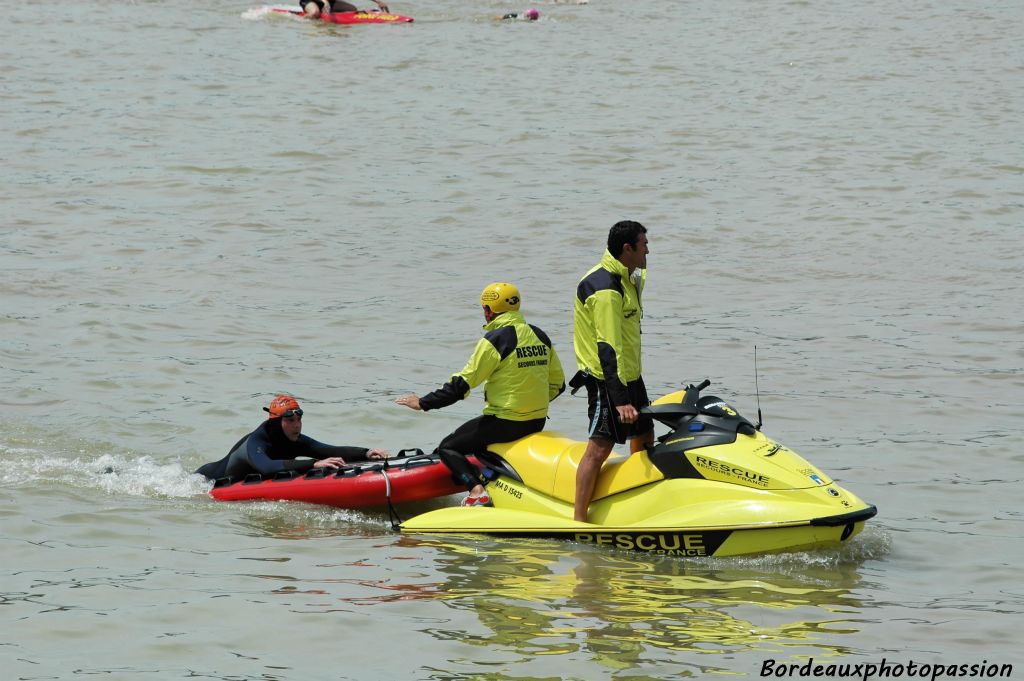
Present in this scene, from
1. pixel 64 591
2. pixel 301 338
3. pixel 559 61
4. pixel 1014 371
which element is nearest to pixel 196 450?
pixel 301 338

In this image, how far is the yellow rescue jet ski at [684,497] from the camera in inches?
339

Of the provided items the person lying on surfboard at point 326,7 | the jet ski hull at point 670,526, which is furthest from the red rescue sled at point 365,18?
the jet ski hull at point 670,526

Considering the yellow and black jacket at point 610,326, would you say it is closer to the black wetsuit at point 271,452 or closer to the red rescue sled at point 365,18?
the black wetsuit at point 271,452

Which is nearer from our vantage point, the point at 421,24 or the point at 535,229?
the point at 535,229

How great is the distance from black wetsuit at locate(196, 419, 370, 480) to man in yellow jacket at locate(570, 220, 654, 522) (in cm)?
252

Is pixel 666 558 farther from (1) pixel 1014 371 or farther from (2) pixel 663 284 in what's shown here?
(2) pixel 663 284

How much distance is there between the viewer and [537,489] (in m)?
9.79

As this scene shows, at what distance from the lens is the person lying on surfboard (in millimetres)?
35438

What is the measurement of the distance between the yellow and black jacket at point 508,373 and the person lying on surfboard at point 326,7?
89.2ft

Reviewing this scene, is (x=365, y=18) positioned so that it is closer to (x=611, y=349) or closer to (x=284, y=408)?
(x=284, y=408)

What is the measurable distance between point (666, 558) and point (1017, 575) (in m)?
2.28

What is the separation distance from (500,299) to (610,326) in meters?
1.15

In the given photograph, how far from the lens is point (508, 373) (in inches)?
385

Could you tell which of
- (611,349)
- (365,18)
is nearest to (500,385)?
(611,349)
